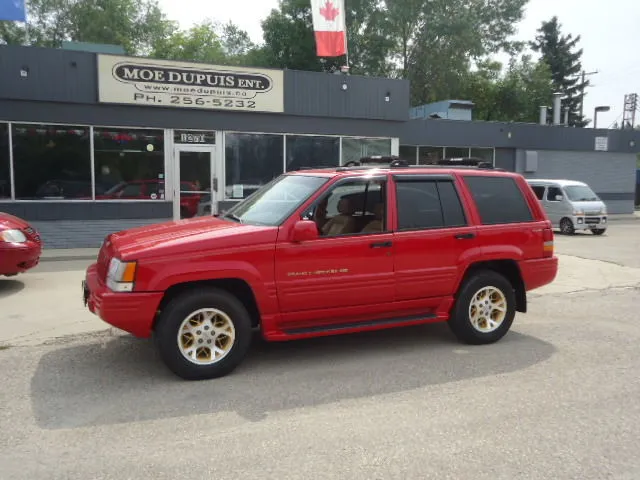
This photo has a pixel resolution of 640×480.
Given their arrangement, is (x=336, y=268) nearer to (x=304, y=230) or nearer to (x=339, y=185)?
(x=304, y=230)

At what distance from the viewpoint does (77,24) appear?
4522cm

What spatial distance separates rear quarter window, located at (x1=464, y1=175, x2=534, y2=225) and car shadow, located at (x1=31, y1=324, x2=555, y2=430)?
1324mm

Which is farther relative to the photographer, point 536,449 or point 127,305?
point 127,305

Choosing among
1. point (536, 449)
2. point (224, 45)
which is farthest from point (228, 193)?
point (224, 45)

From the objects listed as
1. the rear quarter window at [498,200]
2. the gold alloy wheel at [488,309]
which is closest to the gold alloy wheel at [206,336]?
the gold alloy wheel at [488,309]

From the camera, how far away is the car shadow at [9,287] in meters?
8.21

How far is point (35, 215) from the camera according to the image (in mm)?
12984

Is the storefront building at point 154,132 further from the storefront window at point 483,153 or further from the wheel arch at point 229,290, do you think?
the wheel arch at point 229,290

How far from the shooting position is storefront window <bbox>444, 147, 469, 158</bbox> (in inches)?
871

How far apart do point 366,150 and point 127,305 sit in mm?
12603

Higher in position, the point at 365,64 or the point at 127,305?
the point at 365,64

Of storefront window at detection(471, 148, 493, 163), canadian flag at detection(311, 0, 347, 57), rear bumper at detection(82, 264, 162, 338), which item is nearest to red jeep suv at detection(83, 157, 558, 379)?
rear bumper at detection(82, 264, 162, 338)

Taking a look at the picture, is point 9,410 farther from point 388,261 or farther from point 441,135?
point 441,135

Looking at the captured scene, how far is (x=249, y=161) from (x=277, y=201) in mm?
9653
